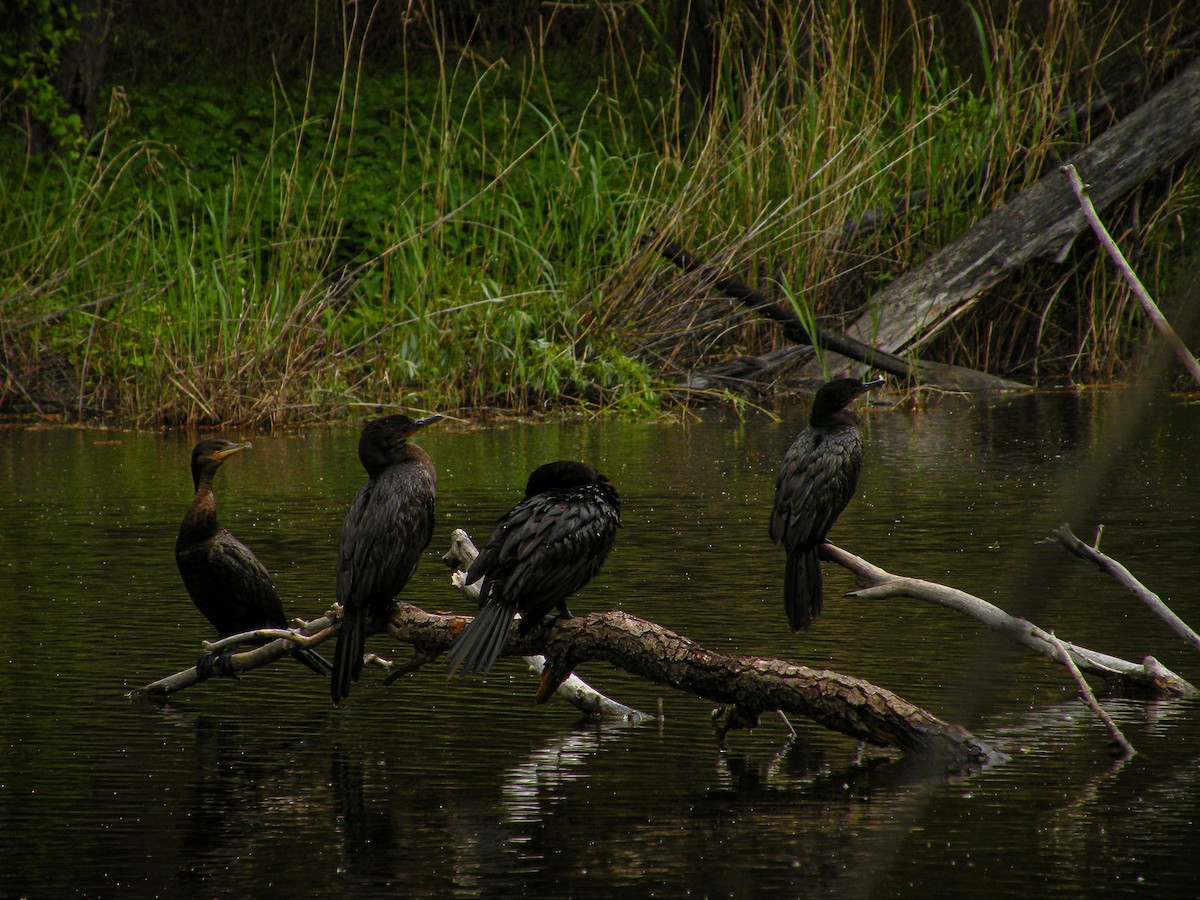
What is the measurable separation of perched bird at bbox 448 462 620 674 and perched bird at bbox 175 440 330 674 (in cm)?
95

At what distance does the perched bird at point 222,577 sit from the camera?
4.88 metres

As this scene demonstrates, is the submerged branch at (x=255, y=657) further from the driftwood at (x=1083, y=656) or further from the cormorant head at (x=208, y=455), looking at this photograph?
the driftwood at (x=1083, y=656)

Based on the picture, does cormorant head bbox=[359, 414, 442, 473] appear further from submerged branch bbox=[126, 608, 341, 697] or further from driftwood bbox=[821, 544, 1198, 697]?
driftwood bbox=[821, 544, 1198, 697]

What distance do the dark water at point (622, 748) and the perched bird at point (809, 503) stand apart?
0.44ft

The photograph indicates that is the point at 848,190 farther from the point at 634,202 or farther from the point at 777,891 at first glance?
the point at 777,891

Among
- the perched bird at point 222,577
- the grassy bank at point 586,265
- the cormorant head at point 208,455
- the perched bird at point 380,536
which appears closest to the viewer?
the perched bird at point 380,536

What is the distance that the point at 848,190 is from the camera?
419 inches

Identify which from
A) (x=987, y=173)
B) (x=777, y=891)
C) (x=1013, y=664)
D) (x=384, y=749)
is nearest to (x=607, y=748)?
(x=384, y=749)

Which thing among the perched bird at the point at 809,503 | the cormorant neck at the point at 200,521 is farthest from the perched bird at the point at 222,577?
the perched bird at the point at 809,503

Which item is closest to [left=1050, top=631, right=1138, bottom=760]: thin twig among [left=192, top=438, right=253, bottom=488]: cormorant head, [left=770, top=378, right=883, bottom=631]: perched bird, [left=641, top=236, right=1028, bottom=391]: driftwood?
[left=770, top=378, right=883, bottom=631]: perched bird

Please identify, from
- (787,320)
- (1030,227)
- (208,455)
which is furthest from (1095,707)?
(1030,227)

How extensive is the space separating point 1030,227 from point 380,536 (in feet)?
25.5

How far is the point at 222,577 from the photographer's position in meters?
4.89

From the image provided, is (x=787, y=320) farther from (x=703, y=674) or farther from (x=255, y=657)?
(x=703, y=674)
